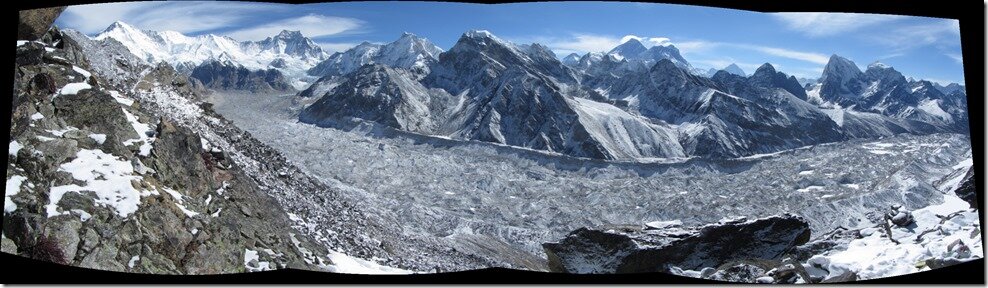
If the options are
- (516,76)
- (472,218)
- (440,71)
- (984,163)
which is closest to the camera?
(984,163)

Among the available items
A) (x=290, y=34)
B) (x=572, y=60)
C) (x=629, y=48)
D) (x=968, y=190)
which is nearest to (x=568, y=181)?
(x=572, y=60)

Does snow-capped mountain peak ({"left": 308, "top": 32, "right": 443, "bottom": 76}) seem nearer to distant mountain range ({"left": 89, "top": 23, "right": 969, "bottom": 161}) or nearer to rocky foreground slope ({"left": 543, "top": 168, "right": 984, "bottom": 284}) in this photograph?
distant mountain range ({"left": 89, "top": 23, "right": 969, "bottom": 161})

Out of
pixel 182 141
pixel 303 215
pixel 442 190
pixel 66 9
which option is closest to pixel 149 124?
pixel 182 141

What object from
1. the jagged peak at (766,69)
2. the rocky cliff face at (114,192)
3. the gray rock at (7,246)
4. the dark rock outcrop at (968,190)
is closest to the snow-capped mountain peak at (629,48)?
the jagged peak at (766,69)

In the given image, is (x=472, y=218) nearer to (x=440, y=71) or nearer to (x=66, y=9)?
(x=440, y=71)

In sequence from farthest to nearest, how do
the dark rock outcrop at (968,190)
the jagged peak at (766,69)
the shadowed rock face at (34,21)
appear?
the jagged peak at (766,69), the shadowed rock face at (34,21), the dark rock outcrop at (968,190)

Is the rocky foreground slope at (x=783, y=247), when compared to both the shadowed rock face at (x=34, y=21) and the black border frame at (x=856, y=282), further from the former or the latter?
the shadowed rock face at (x=34, y=21)

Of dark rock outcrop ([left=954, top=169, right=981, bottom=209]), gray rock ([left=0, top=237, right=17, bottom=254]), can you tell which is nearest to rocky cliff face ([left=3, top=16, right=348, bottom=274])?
gray rock ([left=0, top=237, right=17, bottom=254])
